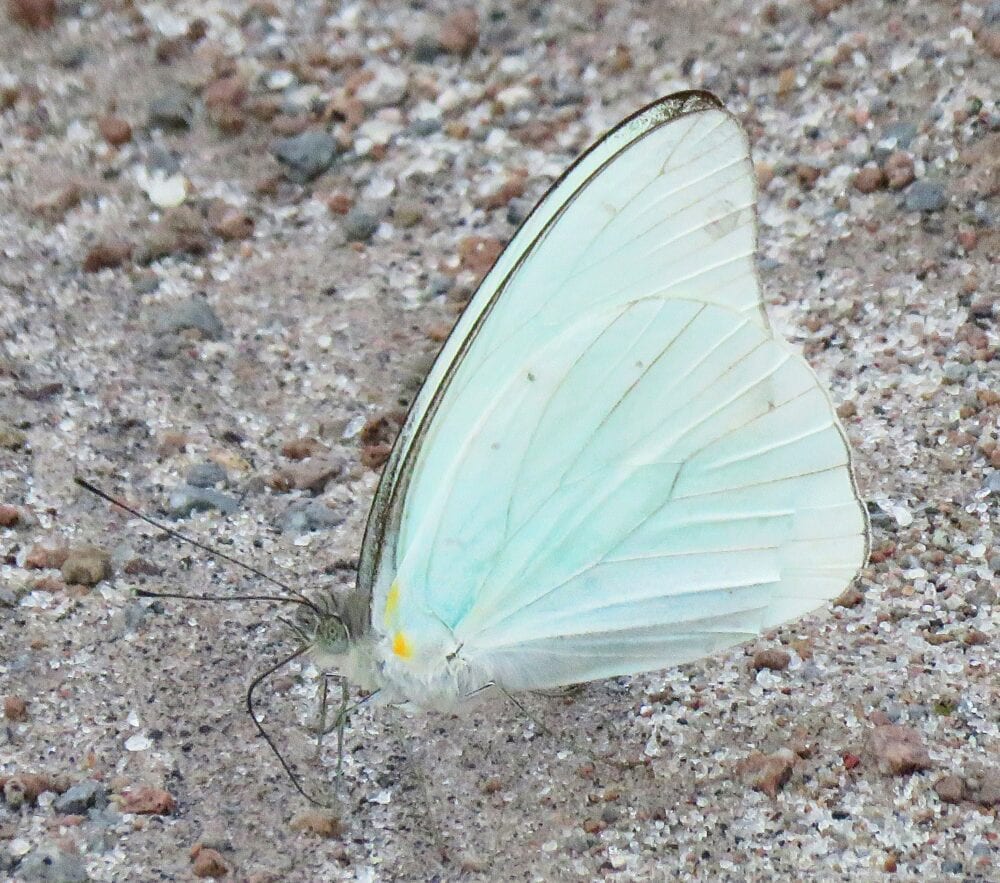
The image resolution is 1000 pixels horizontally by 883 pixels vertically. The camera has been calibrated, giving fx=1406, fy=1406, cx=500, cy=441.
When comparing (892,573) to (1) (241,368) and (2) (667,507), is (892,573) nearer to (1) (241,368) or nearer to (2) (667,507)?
(2) (667,507)

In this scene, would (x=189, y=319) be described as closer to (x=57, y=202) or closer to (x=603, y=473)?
(x=57, y=202)

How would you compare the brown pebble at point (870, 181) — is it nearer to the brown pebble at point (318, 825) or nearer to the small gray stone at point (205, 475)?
the small gray stone at point (205, 475)

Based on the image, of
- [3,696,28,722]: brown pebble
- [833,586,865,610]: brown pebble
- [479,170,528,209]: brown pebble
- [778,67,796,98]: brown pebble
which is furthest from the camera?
[778,67,796,98]: brown pebble

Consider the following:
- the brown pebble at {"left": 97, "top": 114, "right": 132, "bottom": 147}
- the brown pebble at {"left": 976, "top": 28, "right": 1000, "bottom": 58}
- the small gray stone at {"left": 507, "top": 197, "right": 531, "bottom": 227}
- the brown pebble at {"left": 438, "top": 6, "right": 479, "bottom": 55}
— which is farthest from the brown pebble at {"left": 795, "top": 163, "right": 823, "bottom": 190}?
the brown pebble at {"left": 97, "top": 114, "right": 132, "bottom": 147}

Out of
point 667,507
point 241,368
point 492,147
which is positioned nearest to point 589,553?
point 667,507

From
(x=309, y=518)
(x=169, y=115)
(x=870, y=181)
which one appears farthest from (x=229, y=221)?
(x=870, y=181)

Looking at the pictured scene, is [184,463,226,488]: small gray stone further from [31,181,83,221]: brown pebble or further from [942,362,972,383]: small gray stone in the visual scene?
[942,362,972,383]: small gray stone
